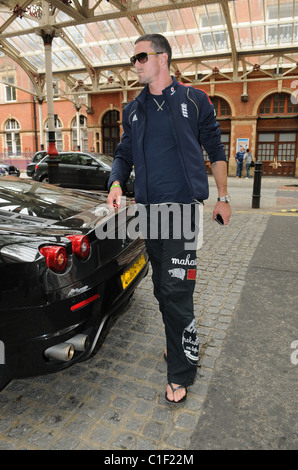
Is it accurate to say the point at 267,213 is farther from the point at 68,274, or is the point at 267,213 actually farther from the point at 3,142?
the point at 3,142

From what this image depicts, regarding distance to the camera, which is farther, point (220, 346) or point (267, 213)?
point (267, 213)

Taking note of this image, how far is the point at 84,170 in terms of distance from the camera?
41.8 ft

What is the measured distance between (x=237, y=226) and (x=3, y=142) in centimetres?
3055

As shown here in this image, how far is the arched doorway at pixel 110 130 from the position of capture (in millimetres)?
26906

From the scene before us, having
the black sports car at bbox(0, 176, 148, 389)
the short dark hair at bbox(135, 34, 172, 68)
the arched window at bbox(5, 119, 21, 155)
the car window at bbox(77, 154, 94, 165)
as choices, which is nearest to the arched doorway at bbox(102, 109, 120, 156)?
the arched window at bbox(5, 119, 21, 155)

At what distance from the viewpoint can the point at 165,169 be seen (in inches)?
83.0

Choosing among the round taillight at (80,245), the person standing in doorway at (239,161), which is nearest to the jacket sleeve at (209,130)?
the round taillight at (80,245)

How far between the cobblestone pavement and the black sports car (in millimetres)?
310

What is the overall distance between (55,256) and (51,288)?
0.56 feet

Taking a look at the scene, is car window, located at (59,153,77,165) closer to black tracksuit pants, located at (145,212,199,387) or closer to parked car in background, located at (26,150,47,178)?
parked car in background, located at (26,150,47,178)

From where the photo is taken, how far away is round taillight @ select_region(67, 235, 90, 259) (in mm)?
1955

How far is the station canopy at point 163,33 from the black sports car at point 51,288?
449 inches

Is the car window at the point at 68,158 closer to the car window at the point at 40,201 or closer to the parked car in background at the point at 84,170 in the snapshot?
the parked car in background at the point at 84,170

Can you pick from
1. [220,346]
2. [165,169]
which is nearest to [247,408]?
[220,346]
